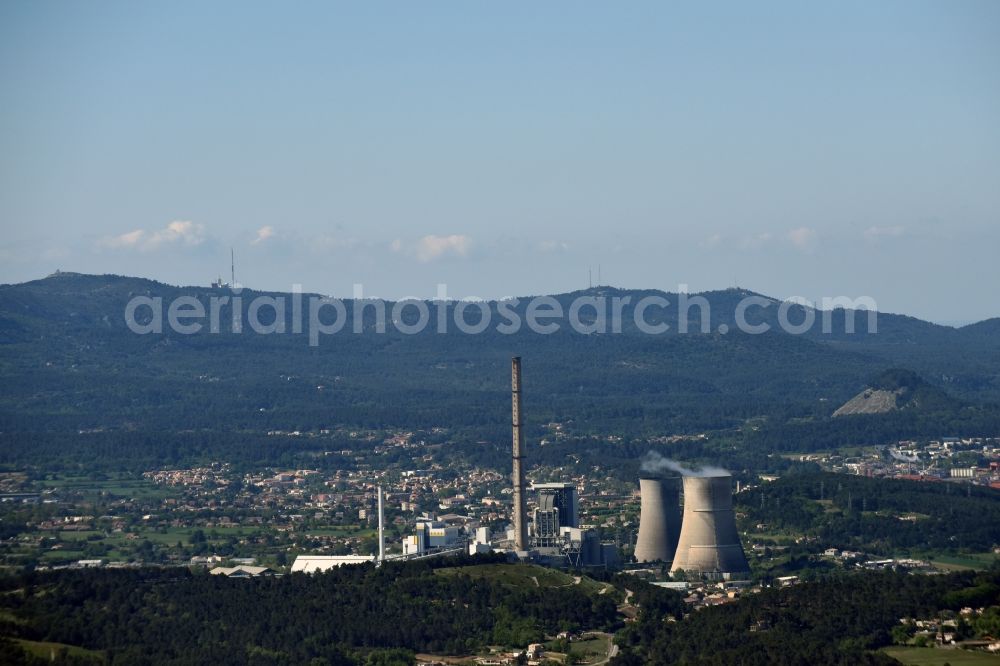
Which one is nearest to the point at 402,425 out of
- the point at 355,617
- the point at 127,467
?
the point at 127,467

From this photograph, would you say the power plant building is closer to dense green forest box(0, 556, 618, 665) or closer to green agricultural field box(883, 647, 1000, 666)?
dense green forest box(0, 556, 618, 665)

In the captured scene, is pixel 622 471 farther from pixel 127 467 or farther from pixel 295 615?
pixel 295 615

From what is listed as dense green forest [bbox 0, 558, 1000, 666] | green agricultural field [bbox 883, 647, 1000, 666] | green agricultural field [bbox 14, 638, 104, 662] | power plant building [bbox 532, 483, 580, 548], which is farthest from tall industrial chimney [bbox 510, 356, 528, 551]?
green agricultural field [bbox 14, 638, 104, 662]

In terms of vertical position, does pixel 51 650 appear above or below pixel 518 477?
below

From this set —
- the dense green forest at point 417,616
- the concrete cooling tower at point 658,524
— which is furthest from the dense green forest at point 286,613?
the concrete cooling tower at point 658,524

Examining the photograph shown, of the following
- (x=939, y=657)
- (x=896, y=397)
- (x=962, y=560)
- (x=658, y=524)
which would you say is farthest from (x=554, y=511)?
(x=896, y=397)

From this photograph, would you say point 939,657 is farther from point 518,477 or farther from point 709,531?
point 518,477
